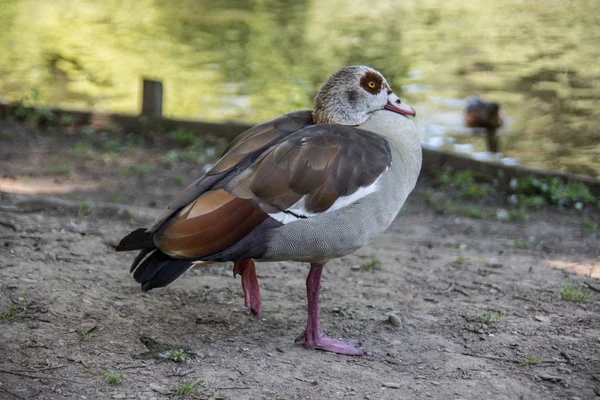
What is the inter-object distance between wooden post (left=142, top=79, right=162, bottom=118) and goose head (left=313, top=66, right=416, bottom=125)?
5378mm

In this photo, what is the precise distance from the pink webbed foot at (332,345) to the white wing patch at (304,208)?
0.65 metres

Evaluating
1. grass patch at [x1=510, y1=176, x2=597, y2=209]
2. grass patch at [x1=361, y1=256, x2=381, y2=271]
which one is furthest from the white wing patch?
grass patch at [x1=510, y1=176, x2=597, y2=209]

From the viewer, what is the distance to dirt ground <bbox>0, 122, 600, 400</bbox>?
135 inches

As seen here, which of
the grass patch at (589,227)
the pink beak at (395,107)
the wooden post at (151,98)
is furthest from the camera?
the wooden post at (151,98)

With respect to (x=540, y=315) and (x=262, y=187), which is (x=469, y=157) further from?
(x=262, y=187)

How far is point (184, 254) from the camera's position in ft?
11.7

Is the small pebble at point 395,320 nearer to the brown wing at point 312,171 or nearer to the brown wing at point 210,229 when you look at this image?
the brown wing at point 312,171

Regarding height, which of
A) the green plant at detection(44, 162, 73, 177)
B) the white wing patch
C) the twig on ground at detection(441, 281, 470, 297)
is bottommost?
the green plant at detection(44, 162, 73, 177)

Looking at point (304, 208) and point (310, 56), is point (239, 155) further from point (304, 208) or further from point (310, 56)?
point (310, 56)

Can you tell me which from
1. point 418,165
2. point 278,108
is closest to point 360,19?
point 278,108

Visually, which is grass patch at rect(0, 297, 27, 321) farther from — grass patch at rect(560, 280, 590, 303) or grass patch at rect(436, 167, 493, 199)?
grass patch at rect(436, 167, 493, 199)

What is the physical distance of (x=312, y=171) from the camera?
12.2 ft

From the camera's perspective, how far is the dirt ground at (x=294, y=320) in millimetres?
3424

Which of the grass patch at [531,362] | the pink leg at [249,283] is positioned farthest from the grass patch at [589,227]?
the pink leg at [249,283]
